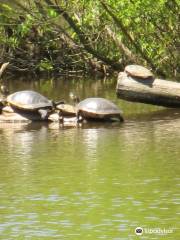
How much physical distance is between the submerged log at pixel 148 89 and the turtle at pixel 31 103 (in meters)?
1.59

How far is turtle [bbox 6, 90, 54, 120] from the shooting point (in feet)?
63.1

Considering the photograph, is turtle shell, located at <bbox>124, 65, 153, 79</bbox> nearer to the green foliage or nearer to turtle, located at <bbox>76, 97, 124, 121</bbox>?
turtle, located at <bbox>76, 97, 124, 121</bbox>

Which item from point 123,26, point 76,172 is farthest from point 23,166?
point 123,26

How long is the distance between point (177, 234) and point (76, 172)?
379 centimetres

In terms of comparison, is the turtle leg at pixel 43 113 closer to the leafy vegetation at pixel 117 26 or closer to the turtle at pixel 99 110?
the turtle at pixel 99 110

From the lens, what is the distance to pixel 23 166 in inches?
560

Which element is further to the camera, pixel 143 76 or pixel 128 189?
pixel 143 76

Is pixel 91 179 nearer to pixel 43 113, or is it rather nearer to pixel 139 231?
pixel 139 231

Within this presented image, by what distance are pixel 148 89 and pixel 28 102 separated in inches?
99.5

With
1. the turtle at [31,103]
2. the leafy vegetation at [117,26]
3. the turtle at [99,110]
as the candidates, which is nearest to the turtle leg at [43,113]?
the turtle at [31,103]

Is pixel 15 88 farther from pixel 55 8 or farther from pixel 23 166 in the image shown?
pixel 23 166

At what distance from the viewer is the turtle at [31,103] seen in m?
19.2

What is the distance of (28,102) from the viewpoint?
19.2 m

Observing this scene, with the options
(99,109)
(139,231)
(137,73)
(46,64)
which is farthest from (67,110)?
(139,231)
